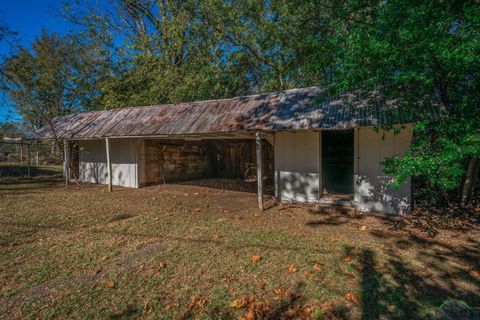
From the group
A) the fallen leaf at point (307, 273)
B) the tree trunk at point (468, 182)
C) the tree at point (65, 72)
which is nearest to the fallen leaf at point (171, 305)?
the fallen leaf at point (307, 273)

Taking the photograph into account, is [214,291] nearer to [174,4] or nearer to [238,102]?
[238,102]

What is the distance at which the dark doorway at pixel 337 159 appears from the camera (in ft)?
36.3

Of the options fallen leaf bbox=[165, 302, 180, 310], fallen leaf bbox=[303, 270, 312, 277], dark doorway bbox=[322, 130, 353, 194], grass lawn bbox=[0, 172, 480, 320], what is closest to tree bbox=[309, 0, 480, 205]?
grass lawn bbox=[0, 172, 480, 320]

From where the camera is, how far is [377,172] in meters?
7.10

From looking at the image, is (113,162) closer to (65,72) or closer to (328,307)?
(328,307)

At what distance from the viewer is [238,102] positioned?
383 inches

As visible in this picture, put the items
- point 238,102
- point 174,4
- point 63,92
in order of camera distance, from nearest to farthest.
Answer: point 238,102 < point 174,4 < point 63,92

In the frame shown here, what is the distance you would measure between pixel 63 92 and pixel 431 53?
25.7 m

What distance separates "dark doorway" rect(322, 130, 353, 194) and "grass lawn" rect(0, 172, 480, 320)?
171 inches

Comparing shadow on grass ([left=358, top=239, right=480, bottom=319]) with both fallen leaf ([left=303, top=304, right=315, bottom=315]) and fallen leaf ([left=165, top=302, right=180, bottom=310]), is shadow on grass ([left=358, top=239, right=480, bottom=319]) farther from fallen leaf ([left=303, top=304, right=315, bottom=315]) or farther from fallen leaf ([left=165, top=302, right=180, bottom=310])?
fallen leaf ([left=165, top=302, right=180, bottom=310])

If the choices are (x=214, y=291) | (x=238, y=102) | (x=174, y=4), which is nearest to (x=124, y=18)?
(x=174, y=4)

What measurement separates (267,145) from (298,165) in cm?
586

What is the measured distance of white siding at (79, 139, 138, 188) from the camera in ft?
40.1

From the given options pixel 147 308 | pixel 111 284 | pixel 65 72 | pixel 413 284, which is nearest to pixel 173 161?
pixel 111 284
